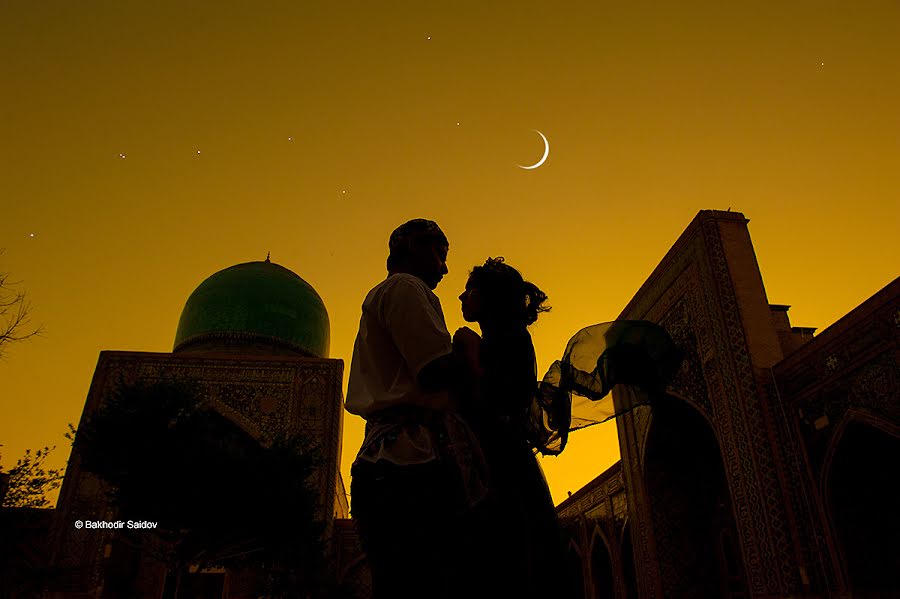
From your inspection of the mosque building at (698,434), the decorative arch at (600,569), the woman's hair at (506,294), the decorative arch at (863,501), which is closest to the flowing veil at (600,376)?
the mosque building at (698,434)

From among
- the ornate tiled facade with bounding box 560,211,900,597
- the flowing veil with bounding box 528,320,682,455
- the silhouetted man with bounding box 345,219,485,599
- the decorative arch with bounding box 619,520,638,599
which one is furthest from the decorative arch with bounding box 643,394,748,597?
the silhouetted man with bounding box 345,219,485,599

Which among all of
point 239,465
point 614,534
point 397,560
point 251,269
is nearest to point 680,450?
point 614,534

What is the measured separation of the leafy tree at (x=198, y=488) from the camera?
29.9ft

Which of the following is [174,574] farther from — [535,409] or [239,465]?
[535,409]

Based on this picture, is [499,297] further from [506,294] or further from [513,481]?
[513,481]

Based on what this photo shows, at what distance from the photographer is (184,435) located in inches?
374

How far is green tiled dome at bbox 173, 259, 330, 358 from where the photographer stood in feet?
48.2

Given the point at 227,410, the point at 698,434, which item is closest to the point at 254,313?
the point at 227,410

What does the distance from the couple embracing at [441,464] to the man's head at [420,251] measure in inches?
1.5

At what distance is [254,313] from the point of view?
14.9m

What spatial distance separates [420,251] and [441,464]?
0.59m

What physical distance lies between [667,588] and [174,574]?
292 inches

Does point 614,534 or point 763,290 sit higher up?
point 763,290

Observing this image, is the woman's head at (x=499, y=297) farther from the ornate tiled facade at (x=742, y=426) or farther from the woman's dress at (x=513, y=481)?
the ornate tiled facade at (x=742, y=426)
